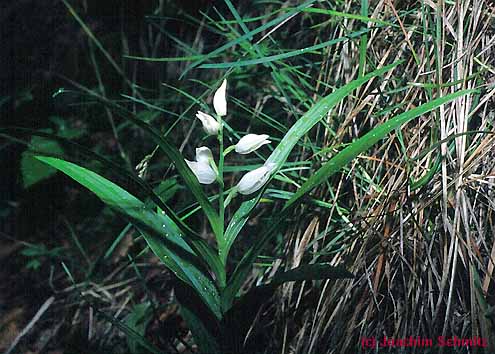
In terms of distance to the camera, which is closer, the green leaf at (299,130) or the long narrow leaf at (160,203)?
the long narrow leaf at (160,203)

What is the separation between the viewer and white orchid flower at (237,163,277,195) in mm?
859

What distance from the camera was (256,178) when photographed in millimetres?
860

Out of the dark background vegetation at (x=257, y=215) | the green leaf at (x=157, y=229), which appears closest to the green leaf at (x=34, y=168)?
the dark background vegetation at (x=257, y=215)

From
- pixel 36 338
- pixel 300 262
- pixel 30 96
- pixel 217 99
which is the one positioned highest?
pixel 30 96

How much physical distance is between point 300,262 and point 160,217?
286 mm

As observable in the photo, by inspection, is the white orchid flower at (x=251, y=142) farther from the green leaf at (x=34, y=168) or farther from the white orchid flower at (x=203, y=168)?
the green leaf at (x=34, y=168)

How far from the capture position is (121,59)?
204 cm

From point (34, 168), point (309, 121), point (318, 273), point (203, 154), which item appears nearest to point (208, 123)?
point (203, 154)

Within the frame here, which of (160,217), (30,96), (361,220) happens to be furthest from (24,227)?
(361,220)

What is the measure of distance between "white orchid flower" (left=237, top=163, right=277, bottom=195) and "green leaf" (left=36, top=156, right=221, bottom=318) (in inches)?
4.9

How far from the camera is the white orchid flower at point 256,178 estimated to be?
0.86 metres

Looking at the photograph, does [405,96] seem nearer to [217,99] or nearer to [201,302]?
[217,99]

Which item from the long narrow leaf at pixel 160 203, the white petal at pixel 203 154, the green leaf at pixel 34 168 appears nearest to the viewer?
the long narrow leaf at pixel 160 203

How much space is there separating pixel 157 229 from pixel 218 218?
90 mm
